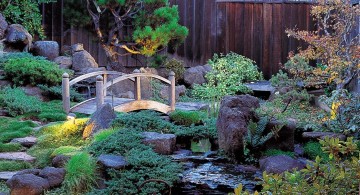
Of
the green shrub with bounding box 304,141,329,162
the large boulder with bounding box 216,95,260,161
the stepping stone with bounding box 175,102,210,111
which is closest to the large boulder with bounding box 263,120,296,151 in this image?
the green shrub with bounding box 304,141,329,162

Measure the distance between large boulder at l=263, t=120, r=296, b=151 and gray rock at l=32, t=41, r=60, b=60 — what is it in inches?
275

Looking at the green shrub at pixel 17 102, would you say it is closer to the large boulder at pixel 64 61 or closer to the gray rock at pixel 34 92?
the gray rock at pixel 34 92

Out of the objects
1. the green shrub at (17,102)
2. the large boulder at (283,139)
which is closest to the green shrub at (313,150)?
the large boulder at (283,139)

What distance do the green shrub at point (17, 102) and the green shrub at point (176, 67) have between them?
4249mm

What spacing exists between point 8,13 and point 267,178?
11706mm

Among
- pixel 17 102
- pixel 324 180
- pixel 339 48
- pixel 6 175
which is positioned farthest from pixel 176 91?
pixel 324 180

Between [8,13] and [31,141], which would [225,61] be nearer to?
[8,13]

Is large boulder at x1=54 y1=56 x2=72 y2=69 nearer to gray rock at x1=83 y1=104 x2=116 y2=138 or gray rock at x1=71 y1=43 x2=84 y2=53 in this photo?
gray rock at x1=71 y1=43 x2=84 y2=53

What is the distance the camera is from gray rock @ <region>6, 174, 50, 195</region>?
6.09m

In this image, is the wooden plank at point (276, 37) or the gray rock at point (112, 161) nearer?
the gray rock at point (112, 161)

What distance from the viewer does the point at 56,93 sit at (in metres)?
11.6

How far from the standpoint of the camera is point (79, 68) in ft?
43.2

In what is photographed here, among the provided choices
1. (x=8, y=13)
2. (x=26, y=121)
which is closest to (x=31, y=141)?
(x=26, y=121)

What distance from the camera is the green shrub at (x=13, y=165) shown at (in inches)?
280
